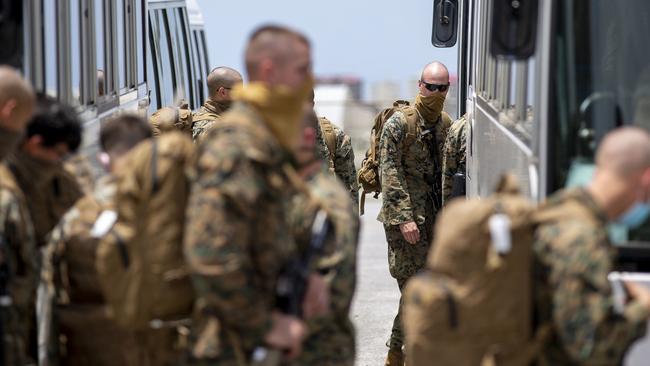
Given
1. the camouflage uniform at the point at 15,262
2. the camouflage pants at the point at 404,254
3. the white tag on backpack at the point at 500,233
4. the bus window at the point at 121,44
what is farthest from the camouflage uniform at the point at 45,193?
the camouflage pants at the point at 404,254

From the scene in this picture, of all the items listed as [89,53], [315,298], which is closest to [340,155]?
[89,53]

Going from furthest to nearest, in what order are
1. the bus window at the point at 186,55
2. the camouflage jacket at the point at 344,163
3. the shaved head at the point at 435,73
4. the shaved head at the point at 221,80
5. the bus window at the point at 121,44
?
the bus window at the point at 186,55
the shaved head at the point at 221,80
the shaved head at the point at 435,73
the camouflage jacket at the point at 344,163
the bus window at the point at 121,44

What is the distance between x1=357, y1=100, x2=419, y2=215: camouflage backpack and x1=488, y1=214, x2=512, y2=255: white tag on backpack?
5374 millimetres

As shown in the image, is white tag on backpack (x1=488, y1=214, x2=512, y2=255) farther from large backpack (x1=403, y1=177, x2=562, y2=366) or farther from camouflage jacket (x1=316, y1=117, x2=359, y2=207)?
camouflage jacket (x1=316, y1=117, x2=359, y2=207)

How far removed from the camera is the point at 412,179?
30.6ft

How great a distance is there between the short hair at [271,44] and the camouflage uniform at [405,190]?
16.4 ft

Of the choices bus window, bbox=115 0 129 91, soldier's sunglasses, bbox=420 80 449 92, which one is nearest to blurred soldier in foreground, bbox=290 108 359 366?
bus window, bbox=115 0 129 91

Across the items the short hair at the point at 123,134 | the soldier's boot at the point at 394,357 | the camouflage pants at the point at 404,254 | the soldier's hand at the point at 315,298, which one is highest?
the short hair at the point at 123,134

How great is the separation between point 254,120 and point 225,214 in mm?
333

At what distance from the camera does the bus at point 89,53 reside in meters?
5.02

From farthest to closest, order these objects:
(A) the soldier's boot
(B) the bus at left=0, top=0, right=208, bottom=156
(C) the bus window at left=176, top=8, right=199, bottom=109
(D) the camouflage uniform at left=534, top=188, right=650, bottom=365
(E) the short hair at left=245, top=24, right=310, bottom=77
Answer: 1. (C) the bus window at left=176, top=8, right=199, bottom=109
2. (A) the soldier's boot
3. (B) the bus at left=0, top=0, right=208, bottom=156
4. (E) the short hair at left=245, top=24, right=310, bottom=77
5. (D) the camouflage uniform at left=534, top=188, right=650, bottom=365

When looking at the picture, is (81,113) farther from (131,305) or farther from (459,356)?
(459,356)

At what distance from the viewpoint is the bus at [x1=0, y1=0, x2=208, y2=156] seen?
16.5 feet

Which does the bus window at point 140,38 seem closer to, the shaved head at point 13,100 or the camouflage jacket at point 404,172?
the camouflage jacket at point 404,172
